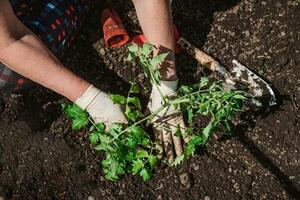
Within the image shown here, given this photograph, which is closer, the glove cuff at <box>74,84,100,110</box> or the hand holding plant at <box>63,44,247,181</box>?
the hand holding plant at <box>63,44,247,181</box>

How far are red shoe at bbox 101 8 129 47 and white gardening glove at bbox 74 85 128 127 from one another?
1.32 feet

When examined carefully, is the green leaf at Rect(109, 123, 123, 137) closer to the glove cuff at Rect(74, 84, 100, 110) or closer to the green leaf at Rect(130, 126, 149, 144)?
the green leaf at Rect(130, 126, 149, 144)

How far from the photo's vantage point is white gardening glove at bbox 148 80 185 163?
6.44 ft

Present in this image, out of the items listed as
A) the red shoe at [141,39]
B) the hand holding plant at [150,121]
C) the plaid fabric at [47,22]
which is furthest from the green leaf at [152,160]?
the plaid fabric at [47,22]

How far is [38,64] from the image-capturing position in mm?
1790

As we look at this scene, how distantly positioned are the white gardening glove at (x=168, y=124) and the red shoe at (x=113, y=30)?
395 mm

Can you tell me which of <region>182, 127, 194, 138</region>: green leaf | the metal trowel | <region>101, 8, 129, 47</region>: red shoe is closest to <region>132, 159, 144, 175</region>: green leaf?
<region>182, 127, 194, 138</region>: green leaf

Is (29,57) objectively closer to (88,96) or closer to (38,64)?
(38,64)

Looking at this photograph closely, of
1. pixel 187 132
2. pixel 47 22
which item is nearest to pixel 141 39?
pixel 47 22

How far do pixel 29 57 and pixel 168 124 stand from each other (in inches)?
26.7

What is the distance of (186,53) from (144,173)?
26.9 inches

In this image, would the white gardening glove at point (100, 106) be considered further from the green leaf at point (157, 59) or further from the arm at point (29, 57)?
the green leaf at point (157, 59)

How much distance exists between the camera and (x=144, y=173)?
1.85 meters

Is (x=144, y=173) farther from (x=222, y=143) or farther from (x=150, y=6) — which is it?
(x=150, y=6)
